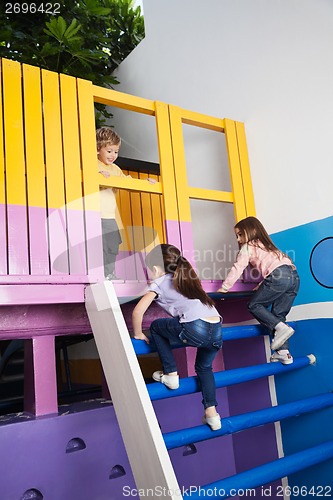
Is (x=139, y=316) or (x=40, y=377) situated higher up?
(x=139, y=316)

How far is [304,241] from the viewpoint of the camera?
7.73 feet

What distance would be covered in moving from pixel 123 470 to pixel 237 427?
2.06 feet

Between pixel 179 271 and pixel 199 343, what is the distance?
319 mm

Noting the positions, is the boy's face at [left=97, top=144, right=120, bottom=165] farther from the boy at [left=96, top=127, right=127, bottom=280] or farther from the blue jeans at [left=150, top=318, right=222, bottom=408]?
the blue jeans at [left=150, top=318, right=222, bottom=408]

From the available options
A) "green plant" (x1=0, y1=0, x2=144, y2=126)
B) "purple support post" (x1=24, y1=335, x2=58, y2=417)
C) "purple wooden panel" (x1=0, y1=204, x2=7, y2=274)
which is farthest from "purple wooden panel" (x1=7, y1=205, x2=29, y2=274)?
"green plant" (x1=0, y1=0, x2=144, y2=126)

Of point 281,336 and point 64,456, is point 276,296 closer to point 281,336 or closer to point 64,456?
point 281,336

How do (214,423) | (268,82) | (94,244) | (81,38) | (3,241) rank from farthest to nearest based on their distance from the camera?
(81,38), (268,82), (94,244), (3,241), (214,423)

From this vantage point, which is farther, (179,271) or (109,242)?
(109,242)

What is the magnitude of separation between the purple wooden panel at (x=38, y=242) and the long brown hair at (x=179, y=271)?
459 millimetres

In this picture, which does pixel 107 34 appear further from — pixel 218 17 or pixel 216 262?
pixel 216 262

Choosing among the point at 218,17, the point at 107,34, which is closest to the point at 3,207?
the point at 218,17

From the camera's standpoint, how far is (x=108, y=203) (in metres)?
2.45

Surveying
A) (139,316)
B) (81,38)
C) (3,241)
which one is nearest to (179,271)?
(139,316)

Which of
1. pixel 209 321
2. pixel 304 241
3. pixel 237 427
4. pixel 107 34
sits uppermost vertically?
pixel 107 34
